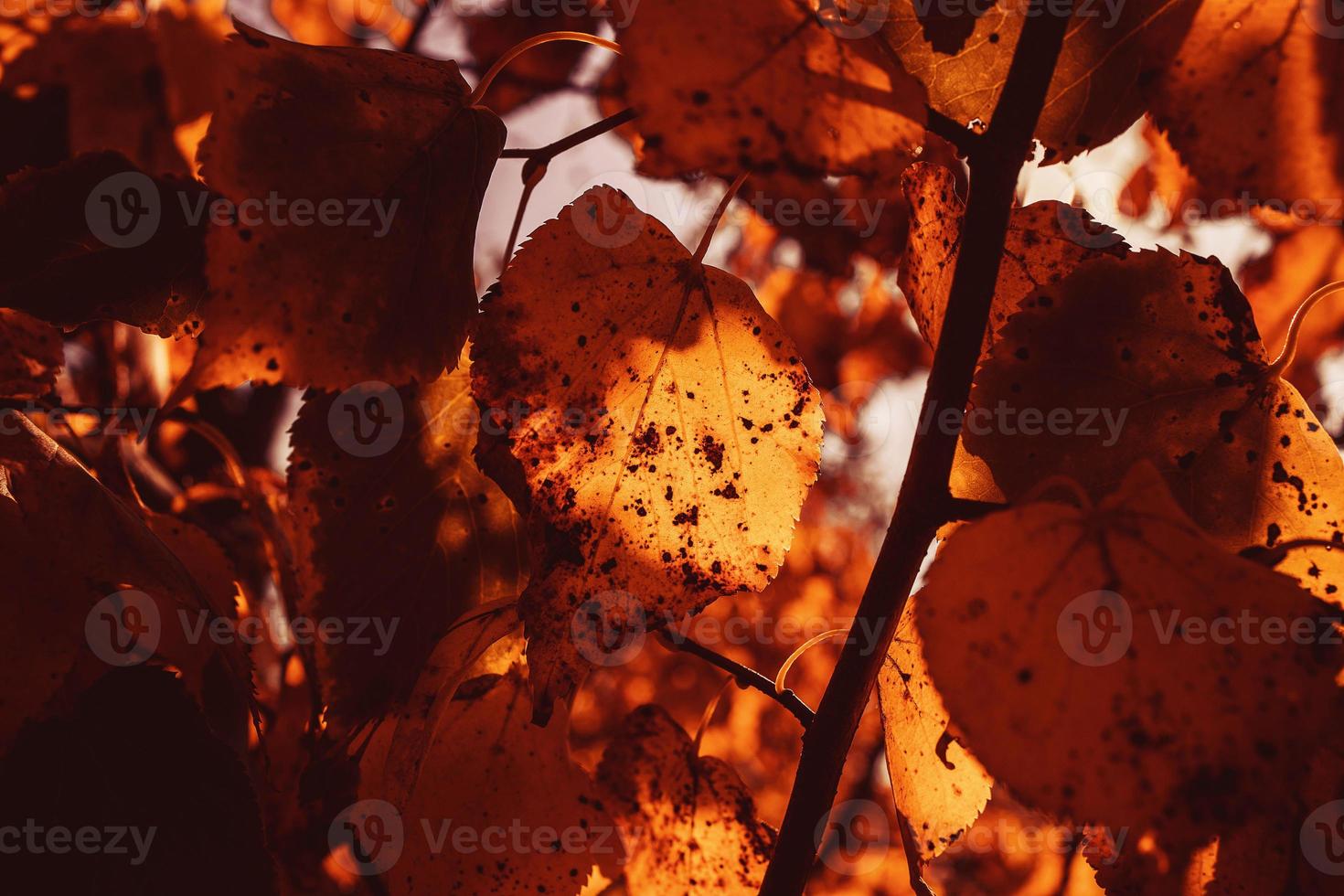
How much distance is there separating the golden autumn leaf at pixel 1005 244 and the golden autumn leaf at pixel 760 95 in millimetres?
206

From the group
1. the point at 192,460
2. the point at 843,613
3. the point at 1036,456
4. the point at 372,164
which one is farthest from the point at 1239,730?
the point at 843,613

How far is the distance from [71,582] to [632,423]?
0.34 metres

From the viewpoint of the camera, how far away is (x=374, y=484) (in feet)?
2.09

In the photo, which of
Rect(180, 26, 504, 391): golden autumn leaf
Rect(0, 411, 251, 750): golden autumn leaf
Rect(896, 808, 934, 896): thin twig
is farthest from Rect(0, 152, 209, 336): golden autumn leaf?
Rect(896, 808, 934, 896): thin twig

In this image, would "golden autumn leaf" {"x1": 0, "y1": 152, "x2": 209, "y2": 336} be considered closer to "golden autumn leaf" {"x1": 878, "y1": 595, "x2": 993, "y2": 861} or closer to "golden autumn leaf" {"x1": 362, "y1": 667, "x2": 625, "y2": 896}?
"golden autumn leaf" {"x1": 362, "y1": 667, "x2": 625, "y2": 896}

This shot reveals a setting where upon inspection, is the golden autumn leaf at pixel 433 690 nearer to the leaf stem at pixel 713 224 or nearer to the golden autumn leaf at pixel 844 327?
the leaf stem at pixel 713 224

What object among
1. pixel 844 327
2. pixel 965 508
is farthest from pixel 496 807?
pixel 844 327

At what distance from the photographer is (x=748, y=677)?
0.65 meters

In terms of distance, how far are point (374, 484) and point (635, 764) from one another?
37cm

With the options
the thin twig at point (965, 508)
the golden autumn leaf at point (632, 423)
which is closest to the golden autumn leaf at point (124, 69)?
the golden autumn leaf at point (632, 423)

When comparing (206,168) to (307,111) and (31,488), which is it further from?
(31,488)

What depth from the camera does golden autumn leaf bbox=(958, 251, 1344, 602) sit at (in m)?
0.49

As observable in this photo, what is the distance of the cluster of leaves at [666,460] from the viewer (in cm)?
37

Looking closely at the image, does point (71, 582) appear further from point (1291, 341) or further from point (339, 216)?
point (1291, 341)
